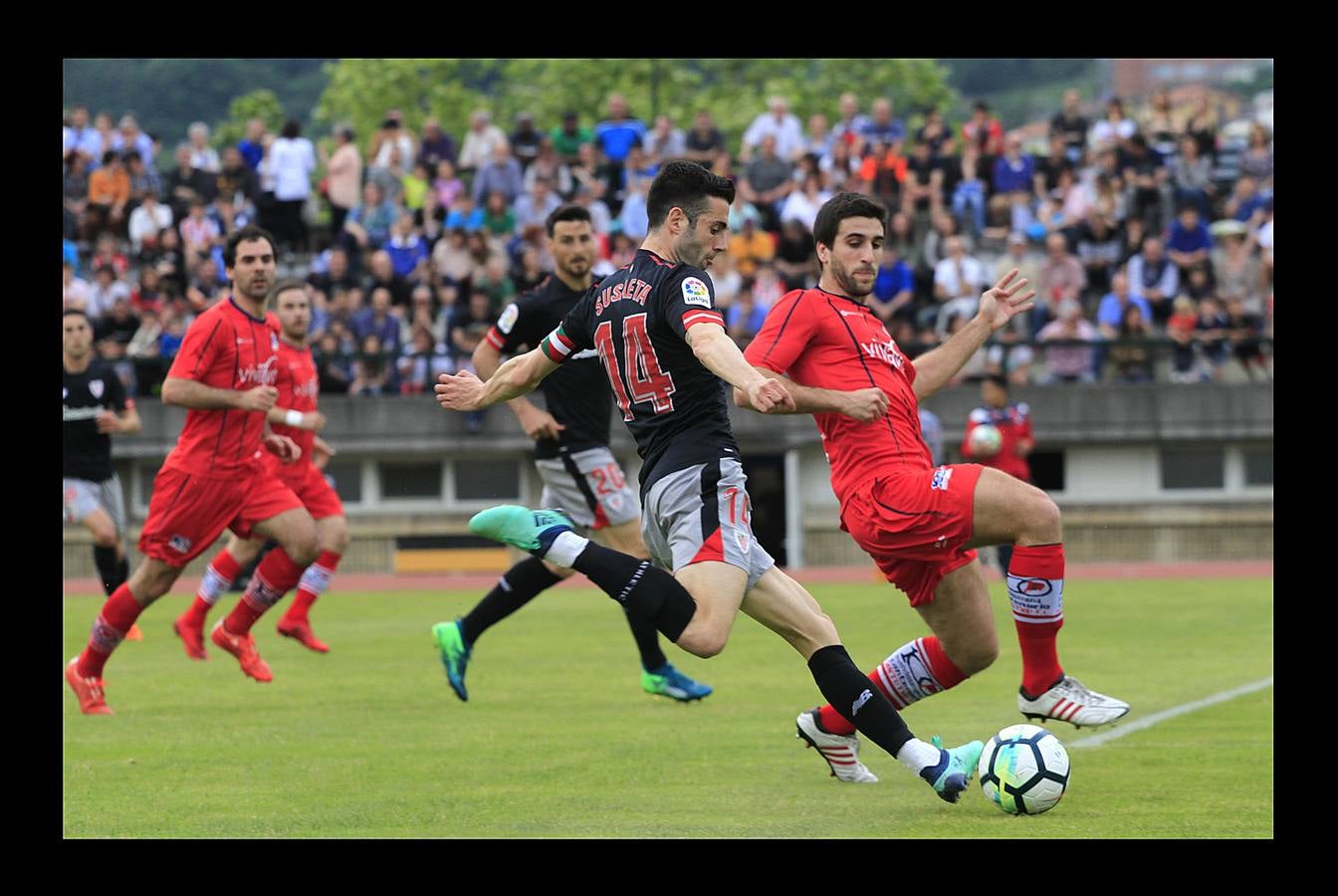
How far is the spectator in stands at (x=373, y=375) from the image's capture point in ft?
84.8

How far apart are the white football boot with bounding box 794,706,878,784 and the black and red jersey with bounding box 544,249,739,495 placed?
1.29 m

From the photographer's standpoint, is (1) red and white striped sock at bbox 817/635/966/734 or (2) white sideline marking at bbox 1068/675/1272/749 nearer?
(1) red and white striped sock at bbox 817/635/966/734

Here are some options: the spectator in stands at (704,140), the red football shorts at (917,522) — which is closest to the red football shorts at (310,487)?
the red football shorts at (917,522)

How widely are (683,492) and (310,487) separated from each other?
7.08 m

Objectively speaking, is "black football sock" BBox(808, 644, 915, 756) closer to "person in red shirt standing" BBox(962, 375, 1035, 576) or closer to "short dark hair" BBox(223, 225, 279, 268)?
"short dark hair" BBox(223, 225, 279, 268)

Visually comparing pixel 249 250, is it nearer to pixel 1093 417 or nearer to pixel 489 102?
pixel 1093 417

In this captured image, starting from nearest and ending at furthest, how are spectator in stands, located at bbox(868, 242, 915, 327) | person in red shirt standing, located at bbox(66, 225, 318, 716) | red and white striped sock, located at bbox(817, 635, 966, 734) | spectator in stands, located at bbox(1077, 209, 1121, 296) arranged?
red and white striped sock, located at bbox(817, 635, 966, 734) → person in red shirt standing, located at bbox(66, 225, 318, 716) → spectator in stands, located at bbox(868, 242, 915, 327) → spectator in stands, located at bbox(1077, 209, 1121, 296)

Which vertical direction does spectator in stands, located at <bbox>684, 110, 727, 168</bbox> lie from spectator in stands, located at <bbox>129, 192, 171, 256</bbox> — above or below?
above

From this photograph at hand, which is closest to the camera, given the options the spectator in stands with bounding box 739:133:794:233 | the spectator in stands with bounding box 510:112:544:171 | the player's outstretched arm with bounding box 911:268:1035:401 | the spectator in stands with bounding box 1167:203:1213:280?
the player's outstretched arm with bounding box 911:268:1035:401

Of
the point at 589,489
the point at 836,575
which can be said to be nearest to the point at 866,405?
the point at 589,489

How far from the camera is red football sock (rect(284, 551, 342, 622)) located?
1408cm

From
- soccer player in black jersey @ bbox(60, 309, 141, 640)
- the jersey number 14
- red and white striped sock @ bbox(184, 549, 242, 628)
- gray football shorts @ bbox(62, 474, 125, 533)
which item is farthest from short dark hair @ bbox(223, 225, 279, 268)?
gray football shorts @ bbox(62, 474, 125, 533)

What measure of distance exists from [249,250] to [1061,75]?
61762 millimetres

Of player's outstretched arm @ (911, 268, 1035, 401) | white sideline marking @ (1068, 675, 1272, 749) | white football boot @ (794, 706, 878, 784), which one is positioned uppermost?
player's outstretched arm @ (911, 268, 1035, 401)
